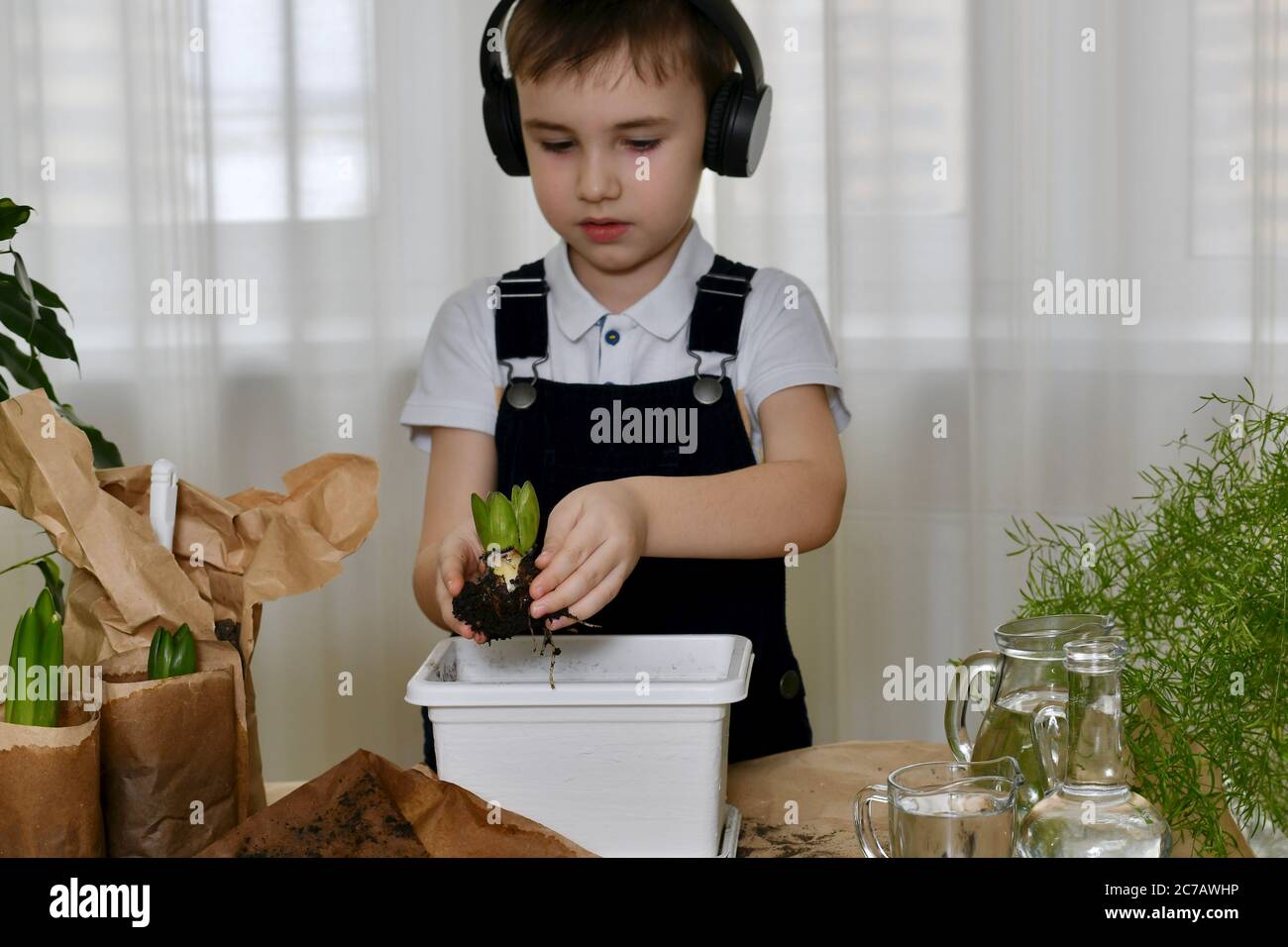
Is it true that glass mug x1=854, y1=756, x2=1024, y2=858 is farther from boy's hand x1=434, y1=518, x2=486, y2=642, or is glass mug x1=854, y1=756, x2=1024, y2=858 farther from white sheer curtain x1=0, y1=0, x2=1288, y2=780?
white sheer curtain x1=0, y1=0, x2=1288, y2=780

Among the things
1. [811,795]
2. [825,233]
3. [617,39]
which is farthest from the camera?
[825,233]

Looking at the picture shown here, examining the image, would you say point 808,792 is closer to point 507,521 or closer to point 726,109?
point 507,521

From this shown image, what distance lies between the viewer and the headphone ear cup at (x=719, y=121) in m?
0.98

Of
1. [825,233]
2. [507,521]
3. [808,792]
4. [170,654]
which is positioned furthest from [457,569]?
[825,233]

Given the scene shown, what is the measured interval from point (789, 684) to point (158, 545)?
58 cm

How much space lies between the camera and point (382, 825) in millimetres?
610

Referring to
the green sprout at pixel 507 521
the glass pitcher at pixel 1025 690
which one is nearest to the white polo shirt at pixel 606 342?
the green sprout at pixel 507 521

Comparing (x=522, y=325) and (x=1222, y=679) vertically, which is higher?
(x=522, y=325)

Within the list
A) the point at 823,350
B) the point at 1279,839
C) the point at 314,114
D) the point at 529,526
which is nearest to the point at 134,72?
the point at 314,114

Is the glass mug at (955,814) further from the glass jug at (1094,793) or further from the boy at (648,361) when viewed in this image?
the boy at (648,361)

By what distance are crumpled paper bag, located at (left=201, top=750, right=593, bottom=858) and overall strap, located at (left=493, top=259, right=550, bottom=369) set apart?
520mm
